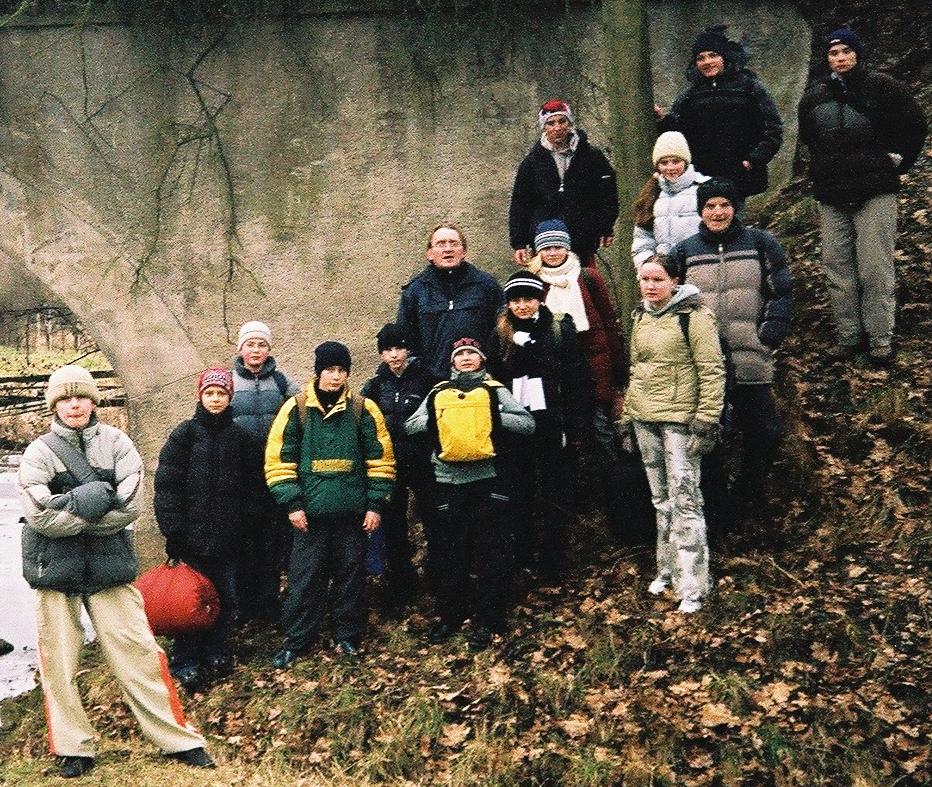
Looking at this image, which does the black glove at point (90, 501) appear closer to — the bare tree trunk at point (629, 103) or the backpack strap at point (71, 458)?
the backpack strap at point (71, 458)

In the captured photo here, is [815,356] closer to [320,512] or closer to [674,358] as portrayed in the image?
[674,358]

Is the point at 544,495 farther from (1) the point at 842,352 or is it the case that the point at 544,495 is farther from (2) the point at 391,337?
(1) the point at 842,352

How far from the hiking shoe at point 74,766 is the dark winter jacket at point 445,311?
2.83 meters

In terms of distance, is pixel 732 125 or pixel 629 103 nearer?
pixel 732 125

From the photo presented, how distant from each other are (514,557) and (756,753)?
79.3 inches

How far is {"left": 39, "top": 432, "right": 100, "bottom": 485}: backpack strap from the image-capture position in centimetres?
586

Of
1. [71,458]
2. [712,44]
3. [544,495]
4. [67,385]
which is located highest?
[712,44]

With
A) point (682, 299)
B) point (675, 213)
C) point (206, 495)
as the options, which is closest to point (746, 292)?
point (682, 299)

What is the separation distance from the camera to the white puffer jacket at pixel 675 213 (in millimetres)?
6820

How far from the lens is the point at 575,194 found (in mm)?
7445

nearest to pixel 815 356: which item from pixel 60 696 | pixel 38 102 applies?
pixel 60 696

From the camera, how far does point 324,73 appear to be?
8586 millimetres

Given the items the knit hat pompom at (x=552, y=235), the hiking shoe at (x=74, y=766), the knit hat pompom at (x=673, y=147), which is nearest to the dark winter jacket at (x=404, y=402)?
the knit hat pompom at (x=552, y=235)

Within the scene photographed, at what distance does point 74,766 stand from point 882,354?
5.31m
